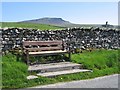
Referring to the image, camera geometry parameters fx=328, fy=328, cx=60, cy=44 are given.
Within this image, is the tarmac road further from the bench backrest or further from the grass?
the bench backrest

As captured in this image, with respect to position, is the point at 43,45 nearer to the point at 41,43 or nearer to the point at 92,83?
the point at 41,43

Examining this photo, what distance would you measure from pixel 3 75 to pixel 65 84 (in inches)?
79.8

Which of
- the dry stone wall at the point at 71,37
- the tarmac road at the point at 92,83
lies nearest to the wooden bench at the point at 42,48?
the dry stone wall at the point at 71,37

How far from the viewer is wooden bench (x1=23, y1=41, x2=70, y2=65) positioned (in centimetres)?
1282

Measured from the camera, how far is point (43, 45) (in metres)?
14.0

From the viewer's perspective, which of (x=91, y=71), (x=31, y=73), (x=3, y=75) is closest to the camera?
(x=3, y=75)

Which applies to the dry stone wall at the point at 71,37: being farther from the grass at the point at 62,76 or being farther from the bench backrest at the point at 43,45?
the grass at the point at 62,76

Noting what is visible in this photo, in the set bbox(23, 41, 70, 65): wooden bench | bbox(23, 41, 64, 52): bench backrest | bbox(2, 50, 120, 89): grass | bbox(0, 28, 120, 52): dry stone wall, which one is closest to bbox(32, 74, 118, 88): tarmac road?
bbox(2, 50, 120, 89): grass

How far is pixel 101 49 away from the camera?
17016 mm

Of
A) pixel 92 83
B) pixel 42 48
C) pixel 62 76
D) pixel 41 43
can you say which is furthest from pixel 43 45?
pixel 92 83

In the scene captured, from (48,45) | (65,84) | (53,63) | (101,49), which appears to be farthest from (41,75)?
(101,49)

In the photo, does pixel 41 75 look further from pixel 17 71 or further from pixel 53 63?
pixel 53 63

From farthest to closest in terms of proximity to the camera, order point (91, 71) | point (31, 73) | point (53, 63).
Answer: point (53, 63) < point (91, 71) < point (31, 73)

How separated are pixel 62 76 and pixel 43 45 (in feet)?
10.3
